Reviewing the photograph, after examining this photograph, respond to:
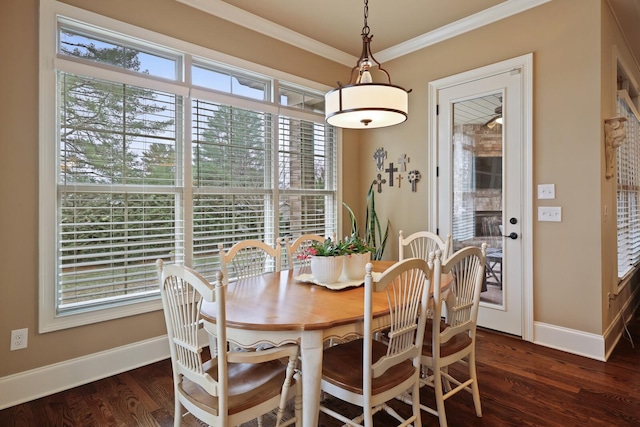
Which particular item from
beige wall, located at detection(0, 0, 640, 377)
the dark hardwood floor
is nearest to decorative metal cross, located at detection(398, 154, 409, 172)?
beige wall, located at detection(0, 0, 640, 377)

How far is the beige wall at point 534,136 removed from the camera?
219cm

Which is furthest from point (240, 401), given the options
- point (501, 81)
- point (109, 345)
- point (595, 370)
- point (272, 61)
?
point (501, 81)

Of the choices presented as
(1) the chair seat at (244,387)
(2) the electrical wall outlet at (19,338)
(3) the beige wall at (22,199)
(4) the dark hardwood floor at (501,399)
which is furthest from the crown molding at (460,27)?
(2) the electrical wall outlet at (19,338)

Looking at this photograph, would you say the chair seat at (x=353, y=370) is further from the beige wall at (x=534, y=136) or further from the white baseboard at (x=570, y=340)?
the white baseboard at (x=570, y=340)

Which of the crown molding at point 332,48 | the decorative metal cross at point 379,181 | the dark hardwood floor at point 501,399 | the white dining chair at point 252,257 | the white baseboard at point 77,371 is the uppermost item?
the crown molding at point 332,48

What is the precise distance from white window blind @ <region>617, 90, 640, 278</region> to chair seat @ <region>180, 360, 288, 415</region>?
3.48 meters

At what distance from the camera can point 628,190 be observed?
3793 millimetres

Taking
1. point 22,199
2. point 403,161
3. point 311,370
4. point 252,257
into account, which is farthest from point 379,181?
point 22,199

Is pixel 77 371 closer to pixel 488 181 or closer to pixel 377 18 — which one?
pixel 488 181

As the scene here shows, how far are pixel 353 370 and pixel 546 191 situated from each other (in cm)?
233

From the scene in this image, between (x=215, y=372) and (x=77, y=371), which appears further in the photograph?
(x=77, y=371)

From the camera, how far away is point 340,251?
6.89ft

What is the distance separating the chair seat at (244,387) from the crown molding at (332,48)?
9.19ft

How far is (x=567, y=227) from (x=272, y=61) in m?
3.00
